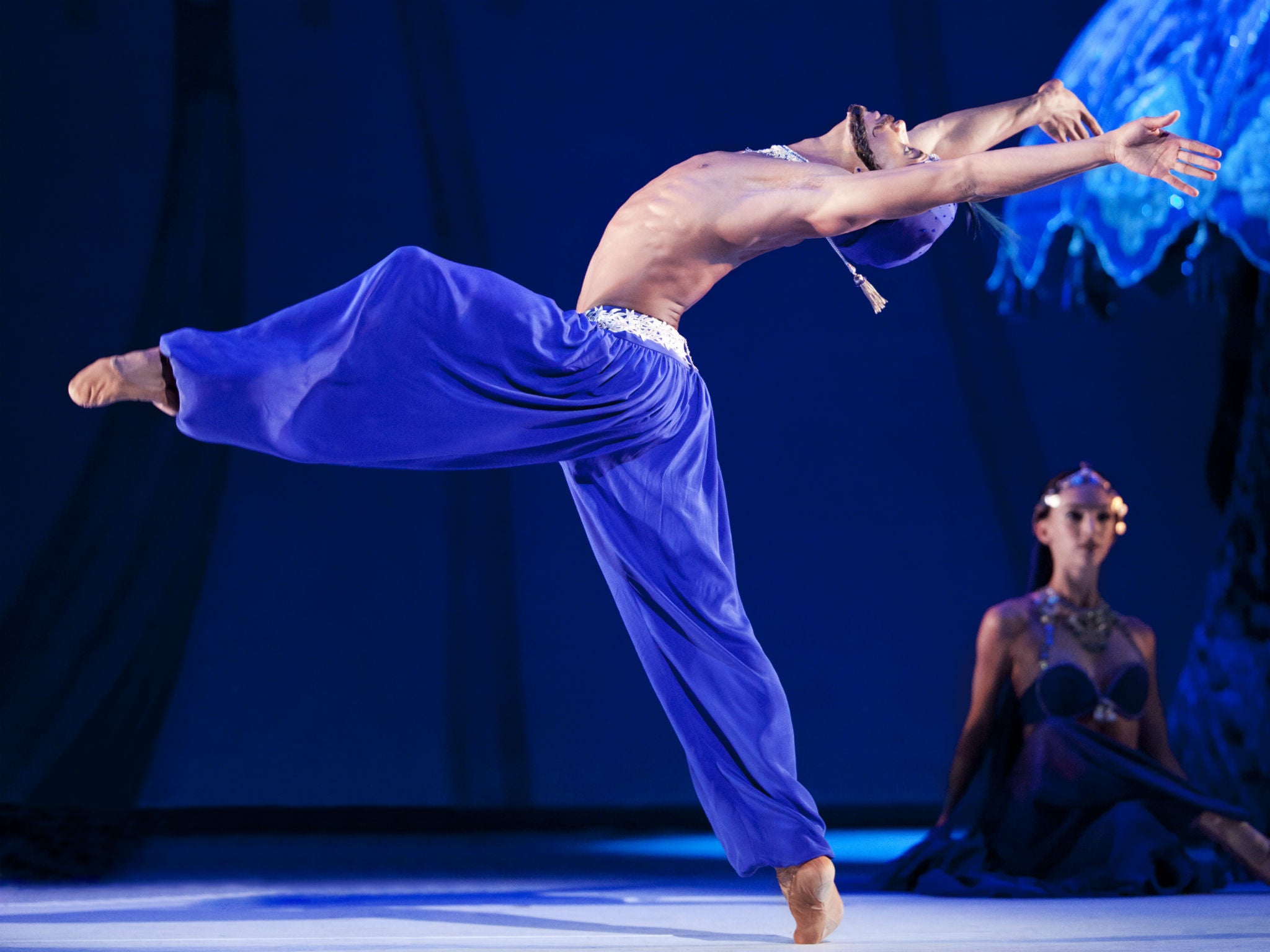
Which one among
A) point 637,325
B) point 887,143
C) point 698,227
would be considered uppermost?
point 887,143

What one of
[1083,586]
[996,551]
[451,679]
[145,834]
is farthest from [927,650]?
[145,834]

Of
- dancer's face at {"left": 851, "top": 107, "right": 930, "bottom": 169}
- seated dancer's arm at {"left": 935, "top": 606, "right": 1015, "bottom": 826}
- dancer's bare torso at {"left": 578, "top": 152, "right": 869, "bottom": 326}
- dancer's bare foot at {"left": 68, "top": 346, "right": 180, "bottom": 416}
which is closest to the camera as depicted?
dancer's bare foot at {"left": 68, "top": 346, "right": 180, "bottom": 416}

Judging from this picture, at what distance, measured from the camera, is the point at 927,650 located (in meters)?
4.03

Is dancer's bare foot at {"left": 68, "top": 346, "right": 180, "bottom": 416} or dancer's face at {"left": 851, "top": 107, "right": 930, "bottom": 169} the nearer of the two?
dancer's bare foot at {"left": 68, "top": 346, "right": 180, "bottom": 416}

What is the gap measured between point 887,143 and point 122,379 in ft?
4.05

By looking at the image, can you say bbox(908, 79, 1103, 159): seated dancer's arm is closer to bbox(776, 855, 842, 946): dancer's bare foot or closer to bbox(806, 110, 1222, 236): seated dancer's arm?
bbox(806, 110, 1222, 236): seated dancer's arm

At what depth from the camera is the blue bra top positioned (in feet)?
9.64

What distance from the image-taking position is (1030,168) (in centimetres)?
178

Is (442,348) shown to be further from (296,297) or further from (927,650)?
(927,650)

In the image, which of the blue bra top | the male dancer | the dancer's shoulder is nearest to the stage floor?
the male dancer

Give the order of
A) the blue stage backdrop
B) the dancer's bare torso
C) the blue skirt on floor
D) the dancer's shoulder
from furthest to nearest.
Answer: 1. the blue stage backdrop
2. the dancer's shoulder
3. the blue skirt on floor
4. the dancer's bare torso

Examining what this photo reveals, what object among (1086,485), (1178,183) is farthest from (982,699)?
(1178,183)

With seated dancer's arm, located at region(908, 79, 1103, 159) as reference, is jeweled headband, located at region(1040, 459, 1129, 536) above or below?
below

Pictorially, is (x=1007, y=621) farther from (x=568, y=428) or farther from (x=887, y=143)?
(x=568, y=428)
